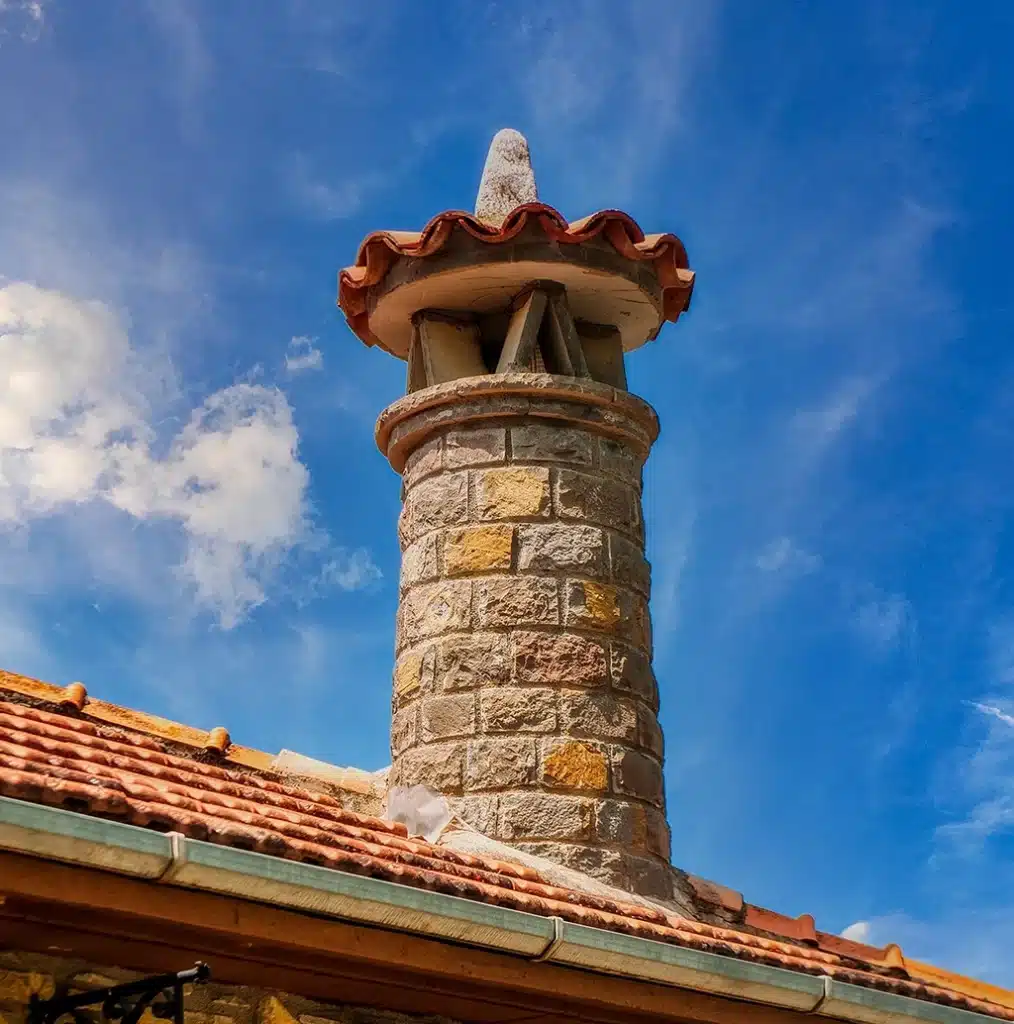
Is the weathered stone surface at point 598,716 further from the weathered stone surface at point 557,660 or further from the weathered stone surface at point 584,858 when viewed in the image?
the weathered stone surface at point 584,858

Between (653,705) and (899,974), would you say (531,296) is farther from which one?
(899,974)

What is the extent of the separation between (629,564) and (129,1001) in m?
3.70

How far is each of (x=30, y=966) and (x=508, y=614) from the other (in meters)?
3.18

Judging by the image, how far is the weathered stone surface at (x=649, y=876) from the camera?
20.7 ft

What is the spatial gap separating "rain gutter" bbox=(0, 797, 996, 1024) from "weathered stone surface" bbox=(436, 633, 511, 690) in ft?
6.48

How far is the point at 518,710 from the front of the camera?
6410mm

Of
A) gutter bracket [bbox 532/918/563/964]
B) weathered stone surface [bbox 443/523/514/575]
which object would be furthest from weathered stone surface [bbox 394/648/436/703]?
gutter bracket [bbox 532/918/563/964]

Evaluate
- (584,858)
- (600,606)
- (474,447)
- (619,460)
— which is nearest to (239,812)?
(584,858)

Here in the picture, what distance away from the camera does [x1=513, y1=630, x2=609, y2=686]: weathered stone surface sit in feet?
21.3

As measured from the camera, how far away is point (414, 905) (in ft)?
12.7

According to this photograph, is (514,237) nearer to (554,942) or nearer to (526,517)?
(526,517)

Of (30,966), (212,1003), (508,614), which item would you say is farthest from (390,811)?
(30,966)

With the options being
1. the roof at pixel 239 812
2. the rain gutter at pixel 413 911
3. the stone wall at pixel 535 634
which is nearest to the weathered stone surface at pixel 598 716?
the stone wall at pixel 535 634

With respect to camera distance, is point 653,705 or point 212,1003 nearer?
point 212,1003
